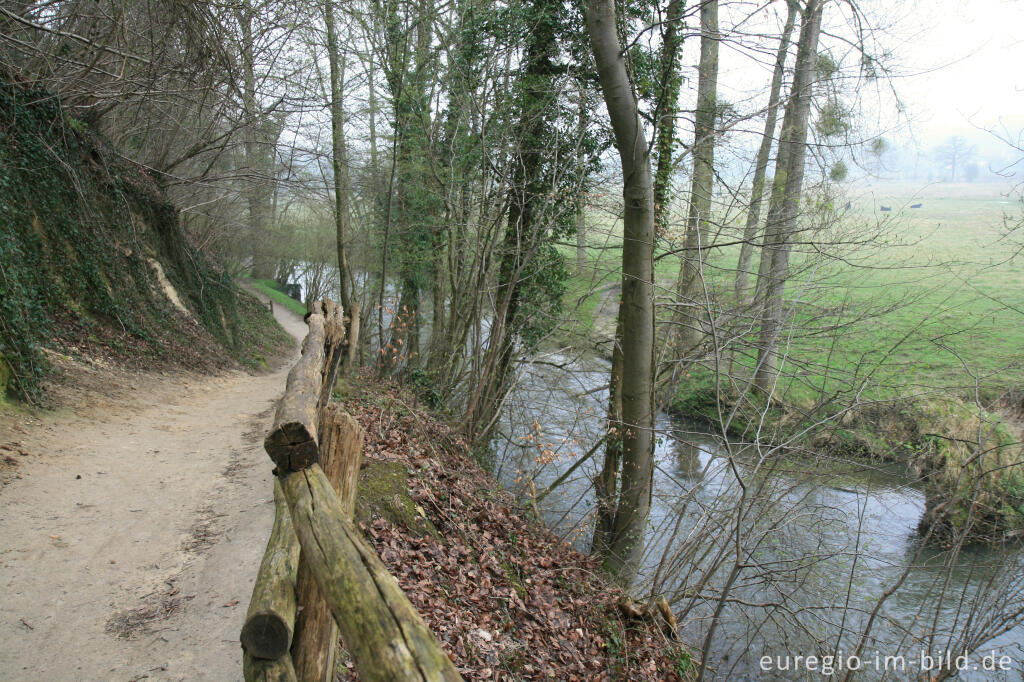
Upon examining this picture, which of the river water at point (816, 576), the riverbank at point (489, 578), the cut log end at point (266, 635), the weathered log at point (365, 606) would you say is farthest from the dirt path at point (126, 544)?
the river water at point (816, 576)

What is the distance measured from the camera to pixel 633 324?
25.6 feet

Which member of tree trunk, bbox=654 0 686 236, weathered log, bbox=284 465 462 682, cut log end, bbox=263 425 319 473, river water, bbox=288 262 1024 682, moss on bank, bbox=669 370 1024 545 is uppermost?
tree trunk, bbox=654 0 686 236

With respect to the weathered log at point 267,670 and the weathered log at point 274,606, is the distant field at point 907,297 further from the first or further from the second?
the weathered log at point 267,670

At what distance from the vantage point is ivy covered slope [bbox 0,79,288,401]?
25.6 feet

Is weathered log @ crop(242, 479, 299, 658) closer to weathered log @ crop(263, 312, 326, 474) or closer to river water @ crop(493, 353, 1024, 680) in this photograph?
weathered log @ crop(263, 312, 326, 474)

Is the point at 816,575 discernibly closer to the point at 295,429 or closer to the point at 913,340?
the point at 913,340

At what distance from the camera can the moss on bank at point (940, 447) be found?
5633 millimetres

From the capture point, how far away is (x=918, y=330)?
6812mm

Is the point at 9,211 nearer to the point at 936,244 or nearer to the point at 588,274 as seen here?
the point at 588,274

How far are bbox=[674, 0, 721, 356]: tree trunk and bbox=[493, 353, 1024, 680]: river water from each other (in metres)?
1.95

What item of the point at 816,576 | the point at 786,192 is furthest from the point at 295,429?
the point at 786,192

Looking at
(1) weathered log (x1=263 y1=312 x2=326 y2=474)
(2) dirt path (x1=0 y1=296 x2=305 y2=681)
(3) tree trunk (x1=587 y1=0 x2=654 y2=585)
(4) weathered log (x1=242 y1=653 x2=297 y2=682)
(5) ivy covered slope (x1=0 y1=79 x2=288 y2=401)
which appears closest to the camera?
(4) weathered log (x1=242 y1=653 x2=297 y2=682)

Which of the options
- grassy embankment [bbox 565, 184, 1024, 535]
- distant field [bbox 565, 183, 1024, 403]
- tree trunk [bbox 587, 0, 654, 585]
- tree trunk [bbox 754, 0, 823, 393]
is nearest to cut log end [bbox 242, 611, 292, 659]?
grassy embankment [bbox 565, 184, 1024, 535]

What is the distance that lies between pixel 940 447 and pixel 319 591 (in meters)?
8.14
